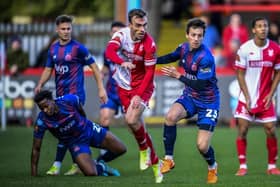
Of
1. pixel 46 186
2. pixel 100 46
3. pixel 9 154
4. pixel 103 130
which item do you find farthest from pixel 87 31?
pixel 46 186

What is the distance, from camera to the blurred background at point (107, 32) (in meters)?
26.2

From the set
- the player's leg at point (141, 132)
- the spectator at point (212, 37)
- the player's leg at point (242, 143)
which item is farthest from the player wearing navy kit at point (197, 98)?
the spectator at point (212, 37)

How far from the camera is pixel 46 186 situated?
1442 cm

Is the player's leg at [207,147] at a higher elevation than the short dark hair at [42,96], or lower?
lower

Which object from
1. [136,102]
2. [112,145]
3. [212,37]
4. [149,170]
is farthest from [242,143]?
[212,37]

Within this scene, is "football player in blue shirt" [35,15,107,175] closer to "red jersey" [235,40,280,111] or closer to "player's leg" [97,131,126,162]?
"player's leg" [97,131,126,162]

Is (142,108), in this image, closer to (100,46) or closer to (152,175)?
(152,175)

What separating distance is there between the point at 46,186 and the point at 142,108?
2273 millimetres

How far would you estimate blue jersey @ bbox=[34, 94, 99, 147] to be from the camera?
52.9ft

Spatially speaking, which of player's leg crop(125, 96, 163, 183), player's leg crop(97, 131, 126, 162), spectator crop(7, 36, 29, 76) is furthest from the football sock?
spectator crop(7, 36, 29, 76)

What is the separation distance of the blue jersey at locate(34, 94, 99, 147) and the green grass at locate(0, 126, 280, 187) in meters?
0.63

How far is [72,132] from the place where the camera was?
1641cm

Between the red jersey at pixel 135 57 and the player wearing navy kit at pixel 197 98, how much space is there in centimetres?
42

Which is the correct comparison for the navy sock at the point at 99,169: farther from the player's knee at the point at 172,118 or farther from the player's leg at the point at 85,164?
the player's knee at the point at 172,118
